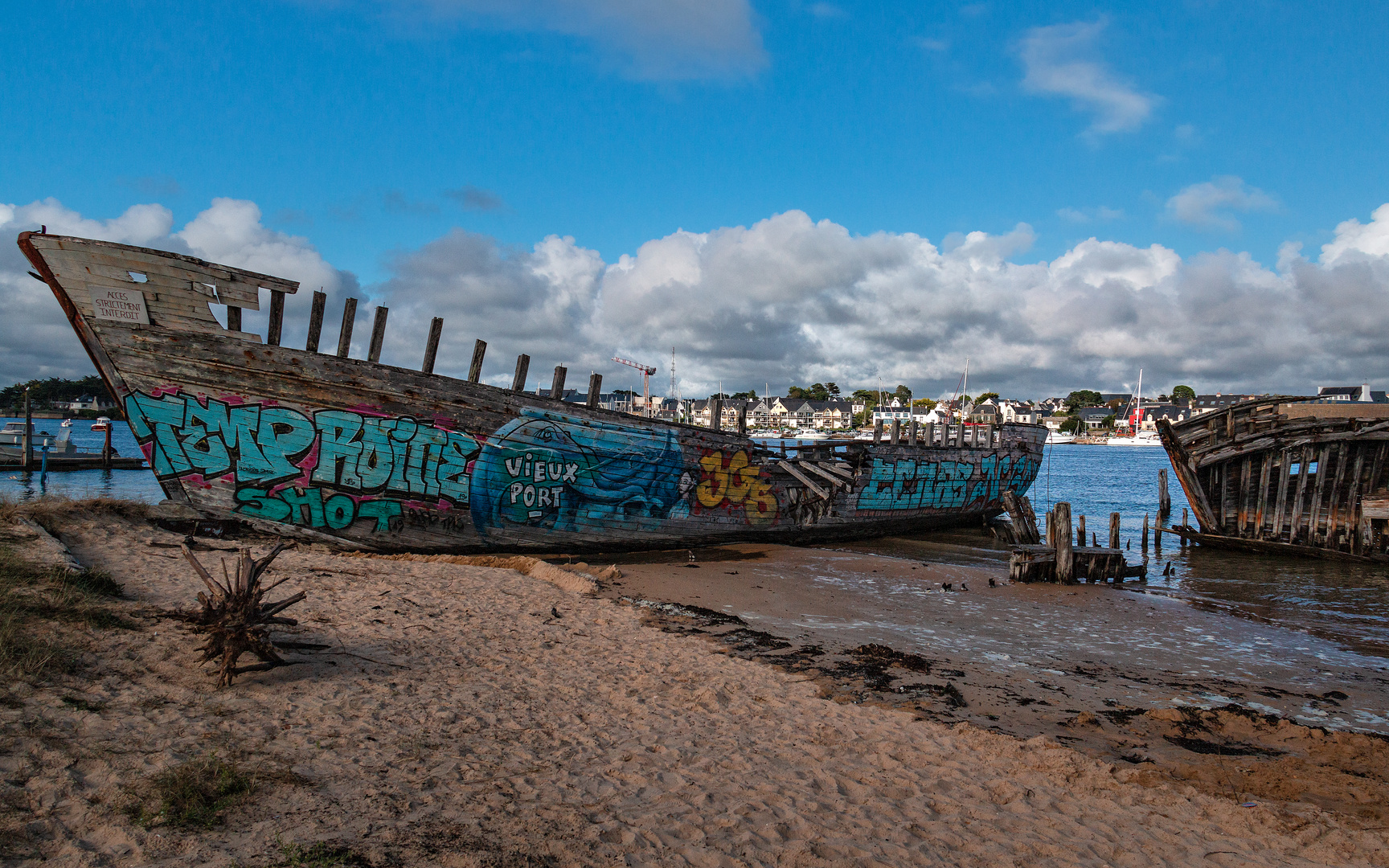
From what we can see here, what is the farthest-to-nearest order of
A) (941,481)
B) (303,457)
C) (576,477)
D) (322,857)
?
(941,481) → (576,477) → (303,457) → (322,857)

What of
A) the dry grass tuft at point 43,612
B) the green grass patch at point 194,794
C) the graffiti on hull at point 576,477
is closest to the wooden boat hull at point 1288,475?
the graffiti on hull at point 576,477

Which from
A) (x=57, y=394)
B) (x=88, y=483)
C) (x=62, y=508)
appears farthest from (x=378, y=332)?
(x=57, y=394)

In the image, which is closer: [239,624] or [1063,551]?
[239,624]

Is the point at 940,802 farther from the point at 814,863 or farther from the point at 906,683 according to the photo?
the point at 906,683

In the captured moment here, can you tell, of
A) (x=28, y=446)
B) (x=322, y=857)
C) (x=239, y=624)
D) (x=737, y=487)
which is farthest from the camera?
(x=28, y=446)

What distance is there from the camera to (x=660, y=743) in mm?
5438

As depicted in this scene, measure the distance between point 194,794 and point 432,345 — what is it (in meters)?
8.97

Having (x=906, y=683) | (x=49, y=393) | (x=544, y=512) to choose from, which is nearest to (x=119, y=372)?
(x=544, y=512)

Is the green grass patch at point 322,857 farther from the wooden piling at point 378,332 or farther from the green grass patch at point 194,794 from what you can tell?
the wooden piling at point 378,332

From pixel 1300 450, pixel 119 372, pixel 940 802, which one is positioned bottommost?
pixel 940 802

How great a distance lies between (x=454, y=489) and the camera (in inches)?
492

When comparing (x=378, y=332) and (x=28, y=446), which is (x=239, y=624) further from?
(x=28, y=446)

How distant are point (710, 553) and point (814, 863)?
39.4 feet

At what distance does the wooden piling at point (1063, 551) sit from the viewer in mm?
14062
